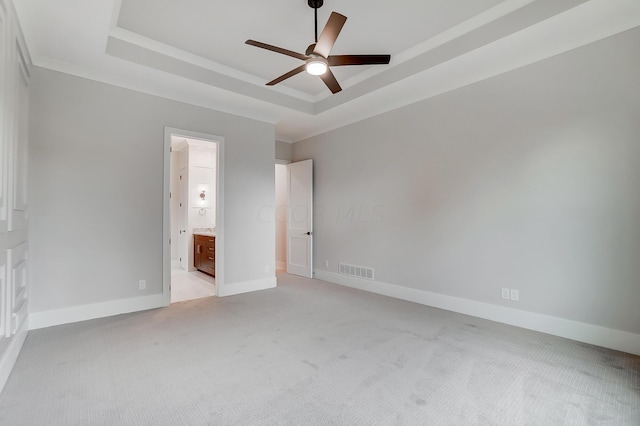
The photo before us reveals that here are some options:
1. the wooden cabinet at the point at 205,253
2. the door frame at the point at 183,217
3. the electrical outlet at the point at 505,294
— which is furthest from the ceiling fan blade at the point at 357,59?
the door frame at the point at 183,217

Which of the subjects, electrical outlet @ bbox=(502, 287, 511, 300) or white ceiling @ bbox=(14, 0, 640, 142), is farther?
electrical outlet @ bbox=(502, 287, 511, 300)

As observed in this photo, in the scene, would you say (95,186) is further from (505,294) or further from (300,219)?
A: (505,294)

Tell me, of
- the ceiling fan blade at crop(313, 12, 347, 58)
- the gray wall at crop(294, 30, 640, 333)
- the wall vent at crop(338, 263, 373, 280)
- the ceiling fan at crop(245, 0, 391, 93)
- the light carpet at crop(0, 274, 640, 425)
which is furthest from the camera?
the wall vent at crop(338, 263, 373, 280)

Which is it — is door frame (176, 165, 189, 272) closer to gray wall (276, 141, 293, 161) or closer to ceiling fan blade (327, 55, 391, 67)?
gray wall (276, 141, 293, 161)

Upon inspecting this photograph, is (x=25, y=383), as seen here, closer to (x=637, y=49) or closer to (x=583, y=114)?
(x=583, y=114)

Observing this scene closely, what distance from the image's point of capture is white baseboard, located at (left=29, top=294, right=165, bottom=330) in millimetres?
3148

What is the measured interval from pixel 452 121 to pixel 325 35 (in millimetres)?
2184

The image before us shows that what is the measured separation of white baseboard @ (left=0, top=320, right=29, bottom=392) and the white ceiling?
8.67 feet

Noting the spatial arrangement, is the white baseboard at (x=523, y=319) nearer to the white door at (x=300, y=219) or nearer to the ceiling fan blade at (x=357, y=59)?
the white door at (x=300, y=219)

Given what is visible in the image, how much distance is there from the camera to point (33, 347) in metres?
2.66

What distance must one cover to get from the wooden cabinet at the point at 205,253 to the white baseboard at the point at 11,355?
296 centimetres

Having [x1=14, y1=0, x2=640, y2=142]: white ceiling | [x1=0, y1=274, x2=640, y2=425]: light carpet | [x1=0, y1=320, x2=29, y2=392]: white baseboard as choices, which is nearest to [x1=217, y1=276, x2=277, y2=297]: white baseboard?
[x1=0, y1=274, x2=640, y2=425]: light carpet

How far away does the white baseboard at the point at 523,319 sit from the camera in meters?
2.66

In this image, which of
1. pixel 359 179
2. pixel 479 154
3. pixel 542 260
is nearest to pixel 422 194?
pixel 479 154
